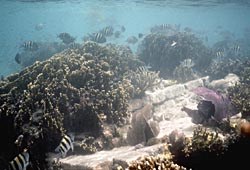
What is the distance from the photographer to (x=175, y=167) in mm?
4199

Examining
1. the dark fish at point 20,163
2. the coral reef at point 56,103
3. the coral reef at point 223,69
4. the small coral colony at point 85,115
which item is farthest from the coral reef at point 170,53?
the dark fish at point 20,163

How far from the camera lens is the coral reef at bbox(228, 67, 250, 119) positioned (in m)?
8.38

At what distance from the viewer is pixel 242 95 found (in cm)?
1187

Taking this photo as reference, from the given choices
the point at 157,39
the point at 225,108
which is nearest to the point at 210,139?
the point at 225,108

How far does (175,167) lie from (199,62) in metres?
17.7

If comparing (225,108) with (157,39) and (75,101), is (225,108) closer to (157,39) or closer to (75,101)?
(75,101)

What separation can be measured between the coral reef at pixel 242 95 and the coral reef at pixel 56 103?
422 cm

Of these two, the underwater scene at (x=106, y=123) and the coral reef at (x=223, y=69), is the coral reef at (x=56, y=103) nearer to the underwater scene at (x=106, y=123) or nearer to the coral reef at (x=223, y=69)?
the underwater scene at (x=106, y=123)

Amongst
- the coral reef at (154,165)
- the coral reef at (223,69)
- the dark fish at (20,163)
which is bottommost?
the coral reef at (223,69)

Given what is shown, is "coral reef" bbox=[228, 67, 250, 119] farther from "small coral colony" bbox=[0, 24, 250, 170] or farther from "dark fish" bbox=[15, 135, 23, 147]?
"dark fish" bbox=[15, 135, 23, 147]

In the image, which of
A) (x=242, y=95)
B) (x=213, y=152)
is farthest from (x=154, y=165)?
(x=242, y=95)

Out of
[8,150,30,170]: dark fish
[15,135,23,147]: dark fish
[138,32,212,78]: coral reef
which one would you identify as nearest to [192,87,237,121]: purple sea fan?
[8,150,30,170]: dark fish

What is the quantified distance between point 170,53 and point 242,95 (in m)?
8.18

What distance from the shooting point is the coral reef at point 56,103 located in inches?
348
